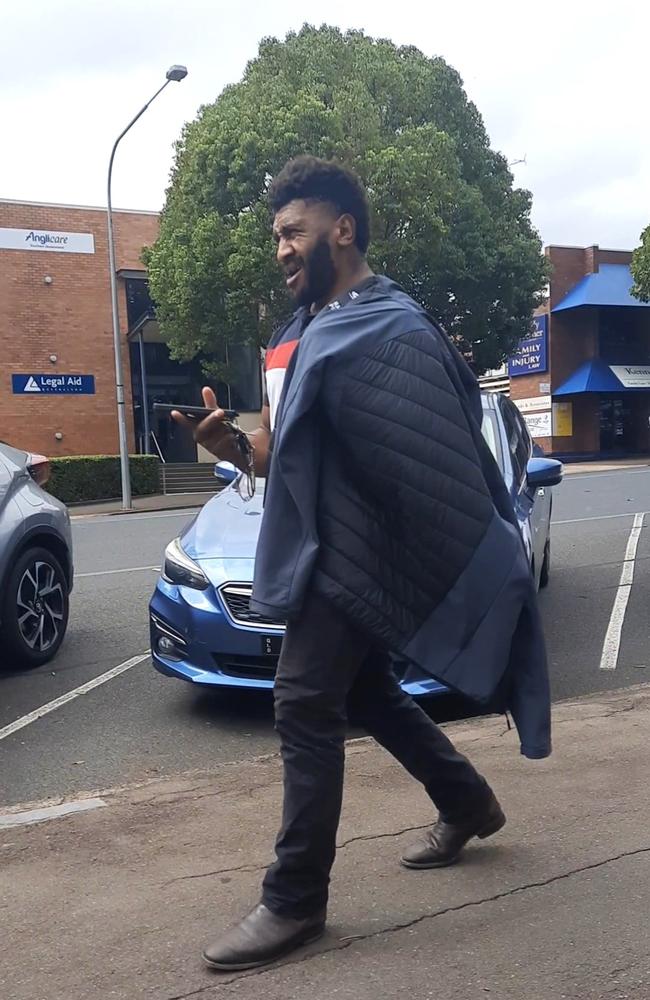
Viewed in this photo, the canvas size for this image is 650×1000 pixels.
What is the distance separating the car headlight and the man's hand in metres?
2.28

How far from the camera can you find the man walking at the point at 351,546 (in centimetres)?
240

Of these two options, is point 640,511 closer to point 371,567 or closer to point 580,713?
point 580,713

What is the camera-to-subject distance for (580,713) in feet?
15.1

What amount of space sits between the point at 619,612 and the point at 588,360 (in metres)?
29.3

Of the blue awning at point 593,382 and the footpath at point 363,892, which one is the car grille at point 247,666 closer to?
the footpath at point 363,892

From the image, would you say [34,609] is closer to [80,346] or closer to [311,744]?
[311,744]

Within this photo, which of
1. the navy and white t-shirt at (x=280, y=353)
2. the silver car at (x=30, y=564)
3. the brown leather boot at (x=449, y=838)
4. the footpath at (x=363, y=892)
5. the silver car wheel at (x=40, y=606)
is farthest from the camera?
the silver car wheel at (x=40, y=606)

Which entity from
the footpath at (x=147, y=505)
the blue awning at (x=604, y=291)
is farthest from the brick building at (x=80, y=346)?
the blue awning at (x=604, y=291)

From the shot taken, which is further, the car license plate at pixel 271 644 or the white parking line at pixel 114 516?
the white parking line at pixel 114 516

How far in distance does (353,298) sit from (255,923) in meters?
1.61

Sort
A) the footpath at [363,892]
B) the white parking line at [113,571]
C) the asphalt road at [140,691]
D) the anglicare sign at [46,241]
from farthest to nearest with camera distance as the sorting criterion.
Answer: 1. the anglicare sign at [46,241]
2. the white parking line at [113,571]
3. the asphalt road at [140,691]
4. the footpath at [363,892]

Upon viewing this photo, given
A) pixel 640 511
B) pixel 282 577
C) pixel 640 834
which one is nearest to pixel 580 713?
pixel 640 834

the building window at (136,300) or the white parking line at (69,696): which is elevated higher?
the building window at (136,300)

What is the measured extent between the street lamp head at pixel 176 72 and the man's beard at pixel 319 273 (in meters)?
16.1
